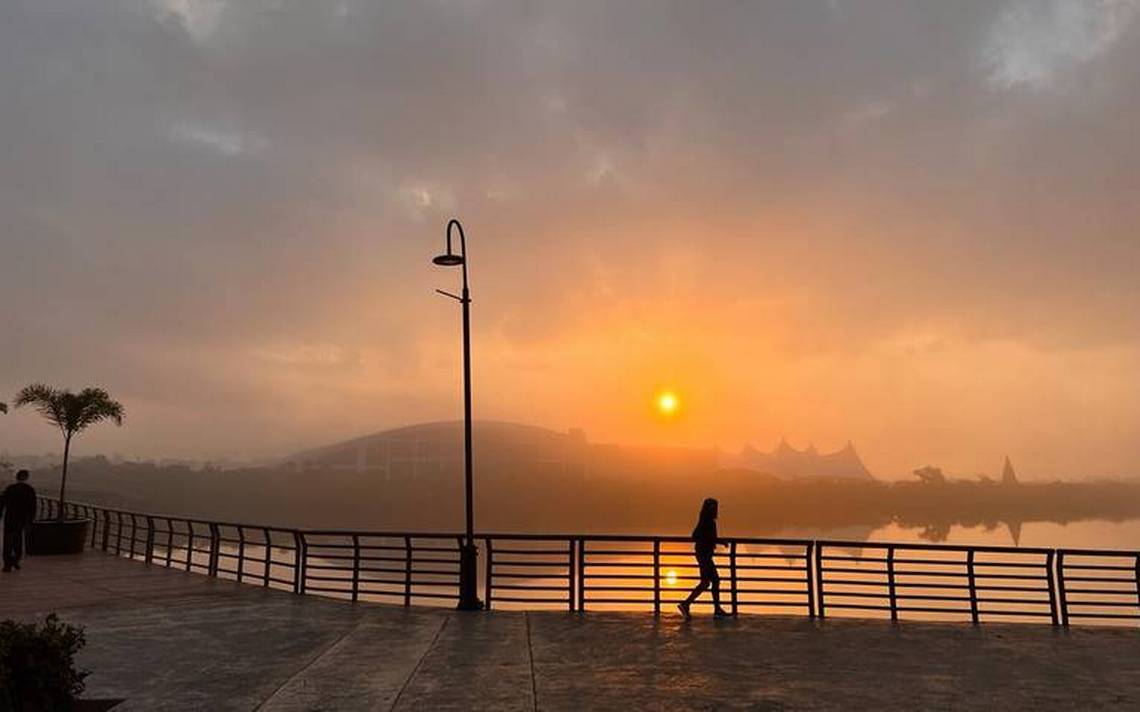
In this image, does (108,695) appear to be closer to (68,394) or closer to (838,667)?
(838,667)

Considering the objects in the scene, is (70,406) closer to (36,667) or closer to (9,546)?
(9,546)

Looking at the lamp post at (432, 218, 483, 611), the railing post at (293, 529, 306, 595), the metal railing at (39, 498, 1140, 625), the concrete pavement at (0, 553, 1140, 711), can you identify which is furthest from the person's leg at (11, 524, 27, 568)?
the lamp post at (432, 218, 483, 611)

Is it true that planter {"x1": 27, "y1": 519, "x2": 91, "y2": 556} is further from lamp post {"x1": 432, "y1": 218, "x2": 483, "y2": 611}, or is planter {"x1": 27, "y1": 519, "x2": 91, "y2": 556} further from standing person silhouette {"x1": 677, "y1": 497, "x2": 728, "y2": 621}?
standing person silhouette {"x1": 677, "y1": 497, "x2": 728, "y2": 621}

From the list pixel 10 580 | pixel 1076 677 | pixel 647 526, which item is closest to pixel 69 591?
pixel 10 580

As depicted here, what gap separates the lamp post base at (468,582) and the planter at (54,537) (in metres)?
14.5

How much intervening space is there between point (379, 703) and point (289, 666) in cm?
218

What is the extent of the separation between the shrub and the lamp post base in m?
7.42

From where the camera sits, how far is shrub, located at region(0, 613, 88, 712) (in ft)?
20.7

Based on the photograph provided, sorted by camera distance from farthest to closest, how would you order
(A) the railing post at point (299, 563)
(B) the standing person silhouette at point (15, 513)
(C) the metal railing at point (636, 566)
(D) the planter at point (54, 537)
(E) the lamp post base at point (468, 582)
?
(D) the planter at point (54, 537), (B) the standing person silhouette at point (15, 513), (A) the railing post at point (299, 563), (E) the lamp post base at point (468, 582), (C) the metal railing at point (636, 566)

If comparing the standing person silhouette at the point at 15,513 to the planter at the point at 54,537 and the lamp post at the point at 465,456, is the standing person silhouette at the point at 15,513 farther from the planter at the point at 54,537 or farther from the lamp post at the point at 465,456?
the lamp post at the point at 465,456

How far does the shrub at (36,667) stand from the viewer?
20.7ft

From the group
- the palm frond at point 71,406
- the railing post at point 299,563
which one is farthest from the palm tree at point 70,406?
the railing post at point 299,563

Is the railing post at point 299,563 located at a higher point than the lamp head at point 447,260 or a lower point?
lower

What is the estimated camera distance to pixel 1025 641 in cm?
1136
